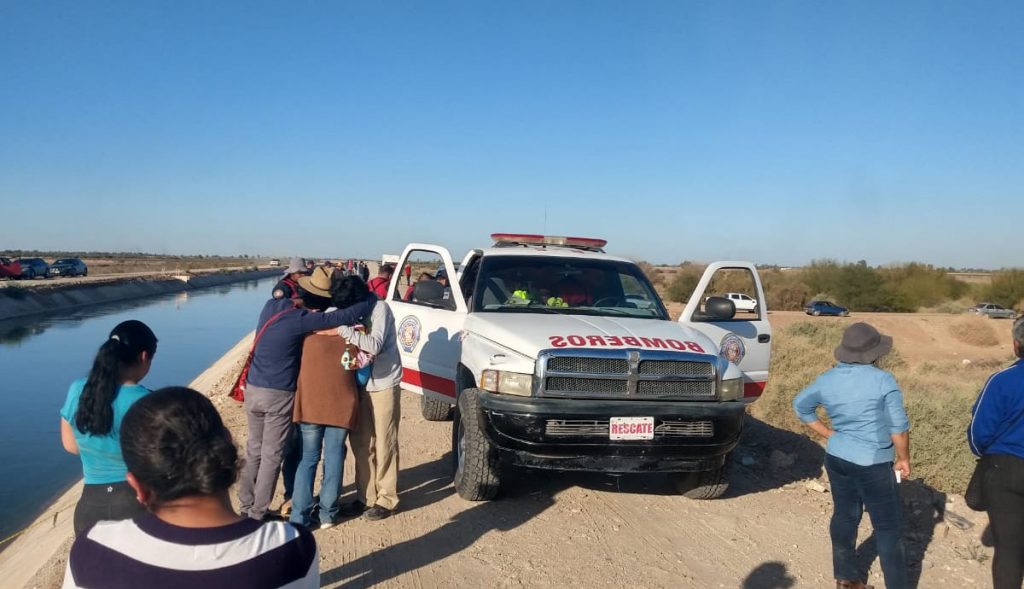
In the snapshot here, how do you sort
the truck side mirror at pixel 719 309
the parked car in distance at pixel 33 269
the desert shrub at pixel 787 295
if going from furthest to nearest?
the desert shrub at pixel 787 295, the parked car in distance at pixel 33 269, the truck side mirror at pixel 719 309

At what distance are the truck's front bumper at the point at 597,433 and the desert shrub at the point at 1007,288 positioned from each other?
2082 inches

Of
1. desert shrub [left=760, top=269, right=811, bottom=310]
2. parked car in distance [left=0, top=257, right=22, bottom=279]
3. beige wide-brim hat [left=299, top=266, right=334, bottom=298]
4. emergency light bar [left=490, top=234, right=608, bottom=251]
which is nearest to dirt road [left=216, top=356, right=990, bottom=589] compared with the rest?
beige wide-brim hat [left=299, top=266, right=334, bottom=298]

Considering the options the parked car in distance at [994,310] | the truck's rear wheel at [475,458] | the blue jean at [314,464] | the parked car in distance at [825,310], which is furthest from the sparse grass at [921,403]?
the parked car in distance at [994,310]

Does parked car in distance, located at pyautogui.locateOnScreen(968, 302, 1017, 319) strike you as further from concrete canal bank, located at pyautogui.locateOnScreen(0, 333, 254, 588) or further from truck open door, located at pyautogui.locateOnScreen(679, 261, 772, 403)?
concrete canal bank, located at pyautogui.locateOnScreen(0, 333, 254, 588)

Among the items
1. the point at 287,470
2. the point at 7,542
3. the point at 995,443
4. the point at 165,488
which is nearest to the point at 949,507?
the point at 995,443

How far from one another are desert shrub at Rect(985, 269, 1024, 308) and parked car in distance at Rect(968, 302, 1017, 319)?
169 cm

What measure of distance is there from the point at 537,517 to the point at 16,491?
8.91 metres

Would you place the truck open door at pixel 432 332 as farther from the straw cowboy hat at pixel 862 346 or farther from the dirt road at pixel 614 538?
the straw cowboy hat at pixel 862 346

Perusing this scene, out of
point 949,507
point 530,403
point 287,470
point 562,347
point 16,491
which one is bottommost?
point 16,491

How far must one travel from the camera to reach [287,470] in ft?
16.6

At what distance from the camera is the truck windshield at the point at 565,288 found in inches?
251

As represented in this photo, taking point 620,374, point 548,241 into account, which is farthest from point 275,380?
point 548,241

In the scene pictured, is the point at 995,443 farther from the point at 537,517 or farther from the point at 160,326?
the point at 160,326

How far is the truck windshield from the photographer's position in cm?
636
